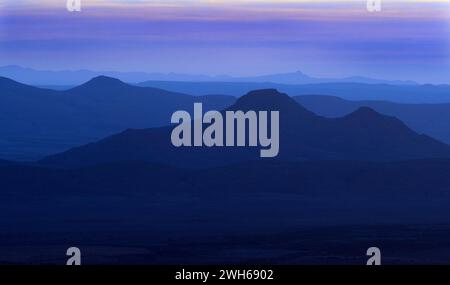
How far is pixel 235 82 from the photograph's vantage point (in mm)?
8445

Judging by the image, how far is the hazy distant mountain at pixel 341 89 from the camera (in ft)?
27.6

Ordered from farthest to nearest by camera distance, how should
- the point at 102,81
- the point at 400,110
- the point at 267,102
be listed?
1. the point at 400,110
2. the point at 102,81
3. the point at 267,102

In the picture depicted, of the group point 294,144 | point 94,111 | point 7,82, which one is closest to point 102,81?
point 94,111

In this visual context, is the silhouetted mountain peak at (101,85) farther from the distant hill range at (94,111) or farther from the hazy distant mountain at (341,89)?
the hazy distant mountain at (341,89)

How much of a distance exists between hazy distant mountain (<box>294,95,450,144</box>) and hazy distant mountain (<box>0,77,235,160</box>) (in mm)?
609

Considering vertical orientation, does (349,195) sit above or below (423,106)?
below

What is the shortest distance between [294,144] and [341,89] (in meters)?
0.57

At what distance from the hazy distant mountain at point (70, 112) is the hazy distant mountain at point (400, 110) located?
0.61 metres

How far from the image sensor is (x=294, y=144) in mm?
8352

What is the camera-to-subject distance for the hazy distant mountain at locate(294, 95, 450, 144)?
337 inches

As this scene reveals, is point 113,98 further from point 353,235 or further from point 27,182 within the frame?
point 353,235

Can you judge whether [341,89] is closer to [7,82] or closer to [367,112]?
[367,112]

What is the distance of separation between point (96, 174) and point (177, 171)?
54 cm
